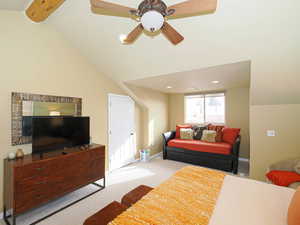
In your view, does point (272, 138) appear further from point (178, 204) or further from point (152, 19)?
point (152, 19)

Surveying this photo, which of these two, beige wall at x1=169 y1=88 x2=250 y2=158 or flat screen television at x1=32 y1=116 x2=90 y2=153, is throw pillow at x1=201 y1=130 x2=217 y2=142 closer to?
beige wall at x1=169 y1=88 x2=250 y2=158

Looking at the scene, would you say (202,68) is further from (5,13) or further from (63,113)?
(5,13)

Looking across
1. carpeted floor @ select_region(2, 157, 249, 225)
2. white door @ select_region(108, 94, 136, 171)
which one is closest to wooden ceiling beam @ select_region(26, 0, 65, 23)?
white door @ select_region(108, 94, 136, 171)

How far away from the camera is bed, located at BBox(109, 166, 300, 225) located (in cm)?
104

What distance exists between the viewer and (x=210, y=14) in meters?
1.67

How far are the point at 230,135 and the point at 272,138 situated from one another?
1299 millimetres

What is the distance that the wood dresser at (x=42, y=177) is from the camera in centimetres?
172

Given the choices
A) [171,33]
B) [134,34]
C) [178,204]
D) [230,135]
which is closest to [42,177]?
[178,204]

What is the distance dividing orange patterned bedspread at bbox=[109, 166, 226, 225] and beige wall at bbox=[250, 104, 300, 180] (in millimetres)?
1582

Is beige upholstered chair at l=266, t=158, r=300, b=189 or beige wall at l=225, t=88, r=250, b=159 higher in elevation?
beige wall at l=225, t=88, r=250, b=159

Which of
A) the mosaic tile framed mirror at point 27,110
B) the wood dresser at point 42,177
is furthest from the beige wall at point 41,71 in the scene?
the wood dresser at point 42,177

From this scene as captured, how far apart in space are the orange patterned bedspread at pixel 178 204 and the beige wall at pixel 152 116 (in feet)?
9.12

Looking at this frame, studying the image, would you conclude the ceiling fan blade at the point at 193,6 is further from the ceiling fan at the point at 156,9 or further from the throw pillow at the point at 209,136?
the throw pillow at the point at 209,136

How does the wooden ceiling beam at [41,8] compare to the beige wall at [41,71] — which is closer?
the wooden ceiling beam at [41,8]
